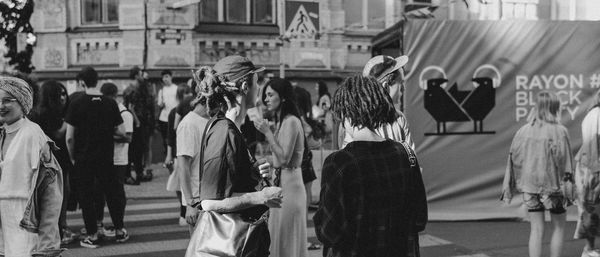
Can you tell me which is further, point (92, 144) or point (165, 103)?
point (165, 103)

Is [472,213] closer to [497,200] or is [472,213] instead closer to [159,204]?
[497,200]

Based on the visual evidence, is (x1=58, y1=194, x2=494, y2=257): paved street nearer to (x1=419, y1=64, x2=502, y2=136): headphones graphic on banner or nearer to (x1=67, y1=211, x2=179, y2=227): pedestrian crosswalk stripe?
(x1=67, y1=211, x2=179, y2=227): pedestrian crosswalk stripe

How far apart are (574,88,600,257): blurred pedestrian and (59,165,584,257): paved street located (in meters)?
0.78

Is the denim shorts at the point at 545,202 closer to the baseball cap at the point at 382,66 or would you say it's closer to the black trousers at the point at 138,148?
the baseball cap at the point at 382,66

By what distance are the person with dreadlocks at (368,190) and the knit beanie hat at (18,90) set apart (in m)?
2.28

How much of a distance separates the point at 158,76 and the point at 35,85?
9249 millimetres

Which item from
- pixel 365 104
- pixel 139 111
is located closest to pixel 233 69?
pixel 365 104

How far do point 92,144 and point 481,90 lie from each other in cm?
512

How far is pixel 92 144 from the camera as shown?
26.0 feet

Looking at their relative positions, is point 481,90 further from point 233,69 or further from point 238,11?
point 238,11

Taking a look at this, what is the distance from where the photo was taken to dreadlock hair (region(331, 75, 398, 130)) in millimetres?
3531

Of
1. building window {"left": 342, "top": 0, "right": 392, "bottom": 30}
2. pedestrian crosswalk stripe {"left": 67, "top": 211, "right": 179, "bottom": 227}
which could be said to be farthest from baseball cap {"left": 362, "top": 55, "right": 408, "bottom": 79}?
building window {"left": 342, "top": 0, "right": 392, "bottom": 30}

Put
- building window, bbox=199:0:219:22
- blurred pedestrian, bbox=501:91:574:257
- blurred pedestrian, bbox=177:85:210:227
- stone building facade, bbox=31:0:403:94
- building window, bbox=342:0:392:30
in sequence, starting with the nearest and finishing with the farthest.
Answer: blurred pedestrian, bbox=177:85:210:227 → blurred pedestrian, bbox=501:91:574:257 → stone building facade, bbox=31:0:403:94 → building window, bbox=199:0:219:22 → building window, bbox=342:0:392:30

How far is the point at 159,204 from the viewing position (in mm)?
11305
